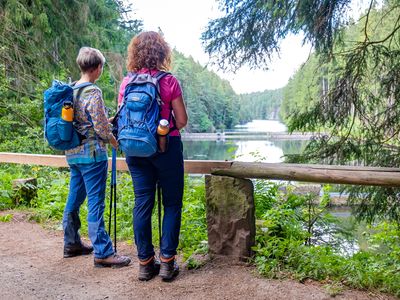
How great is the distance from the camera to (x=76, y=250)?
11.8 feet

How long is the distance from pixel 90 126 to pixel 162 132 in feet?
2.70

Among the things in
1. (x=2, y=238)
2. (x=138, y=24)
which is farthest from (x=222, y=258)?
(x=138, y=24)

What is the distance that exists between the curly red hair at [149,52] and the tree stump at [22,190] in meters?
3.46

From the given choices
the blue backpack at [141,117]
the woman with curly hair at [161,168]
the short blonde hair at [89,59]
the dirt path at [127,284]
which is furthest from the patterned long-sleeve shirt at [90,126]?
the dirt path at [127,284]

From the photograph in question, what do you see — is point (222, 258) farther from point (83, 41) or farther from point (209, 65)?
point (83, 41)

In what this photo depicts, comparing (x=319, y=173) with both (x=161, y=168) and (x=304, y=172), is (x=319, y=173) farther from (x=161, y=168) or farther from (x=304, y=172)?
(x=161, y=168)

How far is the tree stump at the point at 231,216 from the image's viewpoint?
3176mm

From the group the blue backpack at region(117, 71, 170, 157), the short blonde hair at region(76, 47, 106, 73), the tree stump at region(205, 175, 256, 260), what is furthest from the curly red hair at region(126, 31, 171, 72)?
the tree stump at region(205, 175, 256, 260)

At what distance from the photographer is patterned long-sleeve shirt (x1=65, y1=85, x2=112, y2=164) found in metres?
3.14

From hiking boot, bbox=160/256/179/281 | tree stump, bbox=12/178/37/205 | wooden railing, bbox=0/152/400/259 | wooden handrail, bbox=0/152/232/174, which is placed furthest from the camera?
tree stump, bbox=12/178/37/205

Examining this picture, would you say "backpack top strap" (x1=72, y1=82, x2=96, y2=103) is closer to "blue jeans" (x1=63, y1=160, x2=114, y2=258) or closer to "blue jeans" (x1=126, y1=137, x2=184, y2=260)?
"blue jeans" (x1=63, y1=160, x2=114, y2=258)

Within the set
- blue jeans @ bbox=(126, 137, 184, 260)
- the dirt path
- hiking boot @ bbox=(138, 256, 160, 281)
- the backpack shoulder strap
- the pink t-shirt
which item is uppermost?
the backpack shoulder strap

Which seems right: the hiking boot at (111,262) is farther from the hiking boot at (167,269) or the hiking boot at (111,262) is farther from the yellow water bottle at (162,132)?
the yellow water bottle at (162,132)

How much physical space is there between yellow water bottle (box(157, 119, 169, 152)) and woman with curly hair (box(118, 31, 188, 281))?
88mm
